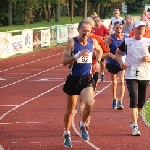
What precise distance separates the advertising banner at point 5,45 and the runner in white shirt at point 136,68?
19.5 meters

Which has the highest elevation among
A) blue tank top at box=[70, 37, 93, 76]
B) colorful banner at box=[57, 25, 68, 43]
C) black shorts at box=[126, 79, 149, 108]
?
blue tank top at box=[70, 37, 93, 76]

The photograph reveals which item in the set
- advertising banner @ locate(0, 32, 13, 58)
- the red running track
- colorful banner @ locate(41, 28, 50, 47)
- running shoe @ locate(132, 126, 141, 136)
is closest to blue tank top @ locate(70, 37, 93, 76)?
the red running track

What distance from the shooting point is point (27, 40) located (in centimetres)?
3691

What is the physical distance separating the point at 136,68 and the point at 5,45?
20.4 meters

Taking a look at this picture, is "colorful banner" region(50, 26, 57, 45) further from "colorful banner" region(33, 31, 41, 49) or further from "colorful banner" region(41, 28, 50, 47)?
"colorful banner" region(33, 31, 41, 49)

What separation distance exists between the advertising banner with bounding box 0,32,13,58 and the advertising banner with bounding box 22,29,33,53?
2.17 metres

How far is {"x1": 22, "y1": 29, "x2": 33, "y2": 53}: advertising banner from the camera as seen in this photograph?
118 feet

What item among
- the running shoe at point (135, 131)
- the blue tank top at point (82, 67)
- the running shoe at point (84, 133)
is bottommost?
the running shoe at point (135, 131)

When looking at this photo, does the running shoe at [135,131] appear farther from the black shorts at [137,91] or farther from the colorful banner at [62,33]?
the colorful banner at [62,33]

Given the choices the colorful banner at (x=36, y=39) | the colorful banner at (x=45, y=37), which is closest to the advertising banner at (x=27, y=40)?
the colorful banner at (x=36, y=39)

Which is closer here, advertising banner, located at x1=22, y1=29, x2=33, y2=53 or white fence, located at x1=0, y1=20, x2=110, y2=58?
white fence, located at x1=0, y1=20, x2=110, y2=58

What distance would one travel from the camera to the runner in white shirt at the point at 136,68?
12.7m

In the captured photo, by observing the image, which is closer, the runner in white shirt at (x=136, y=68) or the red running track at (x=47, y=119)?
the red running track at (x=47, y=119)

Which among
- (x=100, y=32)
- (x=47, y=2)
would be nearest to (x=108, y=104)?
(x=100, y=32)
